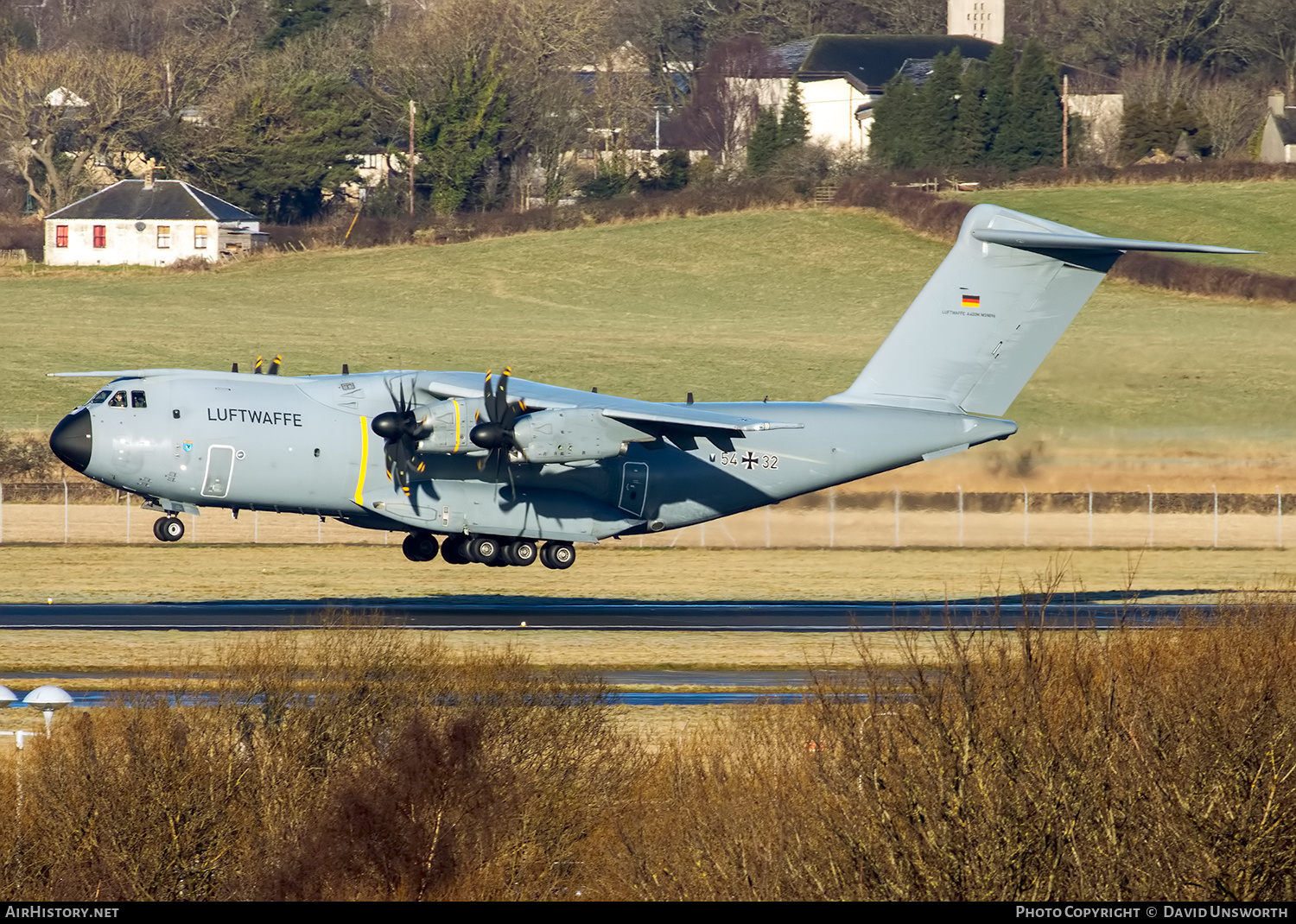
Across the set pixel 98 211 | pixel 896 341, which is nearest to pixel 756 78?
pixel 98 211

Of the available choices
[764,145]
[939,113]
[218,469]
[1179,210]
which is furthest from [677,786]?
[764,145]

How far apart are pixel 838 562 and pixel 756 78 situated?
84695 millimetres

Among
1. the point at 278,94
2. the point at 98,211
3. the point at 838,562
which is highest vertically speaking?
the point at 278,94

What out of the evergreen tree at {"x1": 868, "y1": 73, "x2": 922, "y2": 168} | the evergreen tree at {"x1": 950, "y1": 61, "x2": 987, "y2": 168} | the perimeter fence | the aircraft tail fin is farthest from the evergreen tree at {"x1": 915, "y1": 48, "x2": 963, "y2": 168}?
the aircraft tail fin

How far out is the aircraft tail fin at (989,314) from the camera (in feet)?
112

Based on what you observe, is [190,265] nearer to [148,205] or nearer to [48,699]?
[148,205]

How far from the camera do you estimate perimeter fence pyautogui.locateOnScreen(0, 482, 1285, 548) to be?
50.6 meters

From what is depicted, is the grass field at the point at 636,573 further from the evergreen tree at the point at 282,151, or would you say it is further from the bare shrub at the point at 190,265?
the evergreen tree at the point at 282,151

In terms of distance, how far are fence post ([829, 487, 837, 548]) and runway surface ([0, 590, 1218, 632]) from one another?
9919 mm

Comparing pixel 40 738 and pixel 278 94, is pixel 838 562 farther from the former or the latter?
pixel 278 94

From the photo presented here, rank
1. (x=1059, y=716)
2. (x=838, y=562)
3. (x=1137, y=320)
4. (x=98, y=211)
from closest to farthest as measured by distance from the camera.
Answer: (x=1059, y=716), (x=838, y=562), (x=1137, y=320), (x=98, y=211)

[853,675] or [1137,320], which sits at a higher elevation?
[1137,320]

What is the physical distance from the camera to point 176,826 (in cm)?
1894

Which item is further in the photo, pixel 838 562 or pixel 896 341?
pixel 838 562
